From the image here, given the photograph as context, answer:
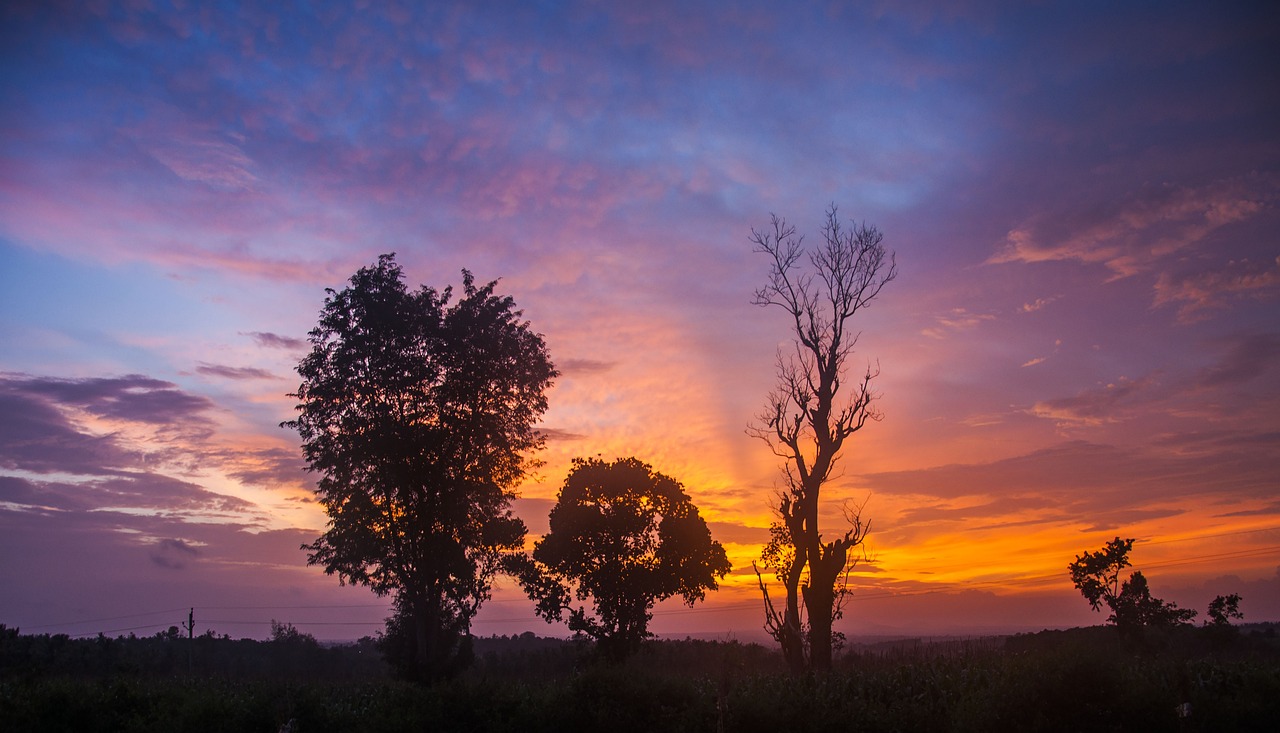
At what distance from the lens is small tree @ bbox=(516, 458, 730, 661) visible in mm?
41094

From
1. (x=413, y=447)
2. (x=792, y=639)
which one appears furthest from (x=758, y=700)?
(x=413, y=447)

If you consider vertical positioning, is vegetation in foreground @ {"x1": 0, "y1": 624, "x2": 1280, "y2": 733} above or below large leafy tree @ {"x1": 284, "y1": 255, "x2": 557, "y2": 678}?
below

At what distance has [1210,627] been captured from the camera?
39781mm

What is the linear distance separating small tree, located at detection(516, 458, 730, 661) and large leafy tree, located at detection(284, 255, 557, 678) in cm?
688

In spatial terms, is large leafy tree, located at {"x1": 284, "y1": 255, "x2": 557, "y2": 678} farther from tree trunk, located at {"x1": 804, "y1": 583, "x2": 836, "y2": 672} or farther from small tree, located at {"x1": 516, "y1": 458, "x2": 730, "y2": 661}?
tree trunk, located at {"x1": 804, "y1": 583, "x2": 836, "y2": 672}

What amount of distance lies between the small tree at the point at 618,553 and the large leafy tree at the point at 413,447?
22.6ft

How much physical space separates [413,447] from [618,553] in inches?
532

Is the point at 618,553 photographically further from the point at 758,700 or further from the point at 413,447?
the point at 758,700

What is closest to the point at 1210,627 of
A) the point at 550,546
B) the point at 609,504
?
the point at 609,504

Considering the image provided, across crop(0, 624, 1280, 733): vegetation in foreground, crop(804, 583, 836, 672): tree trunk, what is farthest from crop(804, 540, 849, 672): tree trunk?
crop(0, 624, 1280, 733): vegetation in foreground

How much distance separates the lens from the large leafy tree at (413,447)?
109ft

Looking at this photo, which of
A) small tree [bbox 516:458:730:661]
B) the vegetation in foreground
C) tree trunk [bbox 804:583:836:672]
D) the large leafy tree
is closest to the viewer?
the vegetation in foreground

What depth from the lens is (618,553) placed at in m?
41.7

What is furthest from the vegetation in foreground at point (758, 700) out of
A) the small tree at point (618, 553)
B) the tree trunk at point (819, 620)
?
the small tree at point (618, 553)
